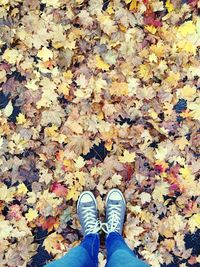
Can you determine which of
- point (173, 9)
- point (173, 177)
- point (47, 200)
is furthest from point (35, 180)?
point (173, 9)

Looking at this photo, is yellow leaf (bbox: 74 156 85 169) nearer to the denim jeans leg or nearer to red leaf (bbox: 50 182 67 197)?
red leaf (bbox: 50 182 67 197)

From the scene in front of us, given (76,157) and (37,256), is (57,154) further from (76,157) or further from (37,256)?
(37,256)

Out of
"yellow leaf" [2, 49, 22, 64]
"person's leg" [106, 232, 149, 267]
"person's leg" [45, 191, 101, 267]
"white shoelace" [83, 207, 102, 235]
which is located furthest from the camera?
"yellow leaf" [2, 49, 22, 64]

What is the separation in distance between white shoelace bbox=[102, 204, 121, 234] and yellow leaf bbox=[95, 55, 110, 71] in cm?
93

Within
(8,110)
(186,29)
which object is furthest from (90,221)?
(186,29)

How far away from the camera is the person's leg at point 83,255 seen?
217 centimetres

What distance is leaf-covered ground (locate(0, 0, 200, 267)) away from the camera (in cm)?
284

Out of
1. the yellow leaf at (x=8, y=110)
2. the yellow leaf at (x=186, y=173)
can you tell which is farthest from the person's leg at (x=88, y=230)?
the yellow leaf at (x=8, y=110)

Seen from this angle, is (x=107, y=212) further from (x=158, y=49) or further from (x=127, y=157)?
(x=158, y=49)

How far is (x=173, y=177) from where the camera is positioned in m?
2.86

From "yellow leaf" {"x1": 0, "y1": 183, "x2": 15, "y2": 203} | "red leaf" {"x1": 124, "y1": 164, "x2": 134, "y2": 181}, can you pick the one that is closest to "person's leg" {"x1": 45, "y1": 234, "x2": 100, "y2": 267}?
"red leaf" {"x1": 124, "y1": 164, "x2": 134, "y2": 181}

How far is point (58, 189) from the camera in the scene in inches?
112

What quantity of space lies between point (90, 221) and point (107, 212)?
14 centimetres

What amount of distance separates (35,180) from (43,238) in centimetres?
39
